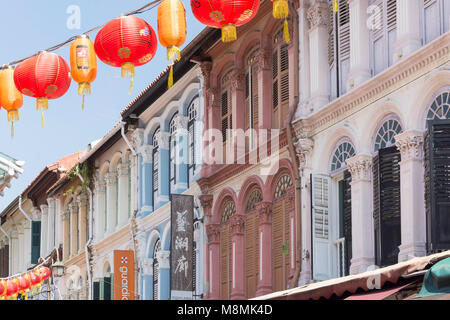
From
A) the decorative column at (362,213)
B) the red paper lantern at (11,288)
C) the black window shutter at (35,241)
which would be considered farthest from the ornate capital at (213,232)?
the black window shutter at (35,241)

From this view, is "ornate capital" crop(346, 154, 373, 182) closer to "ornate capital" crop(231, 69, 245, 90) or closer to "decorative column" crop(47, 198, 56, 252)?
"ornate capital" crop(231, 69, 245, 90)

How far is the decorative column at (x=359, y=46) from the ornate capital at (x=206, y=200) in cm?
556

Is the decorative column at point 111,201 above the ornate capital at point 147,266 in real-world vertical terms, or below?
above

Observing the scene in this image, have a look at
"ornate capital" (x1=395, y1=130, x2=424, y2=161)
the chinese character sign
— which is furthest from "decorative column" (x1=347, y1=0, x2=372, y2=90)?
the chinese character sign

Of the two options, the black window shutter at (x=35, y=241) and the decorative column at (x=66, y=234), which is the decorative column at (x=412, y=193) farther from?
the black window shutter at (x=35, y=241)

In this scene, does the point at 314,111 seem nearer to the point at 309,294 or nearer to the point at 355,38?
the point at 355,38

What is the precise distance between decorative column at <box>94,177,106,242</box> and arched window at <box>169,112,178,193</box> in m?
4.94

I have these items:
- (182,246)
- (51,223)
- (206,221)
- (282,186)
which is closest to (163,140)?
(206,221)

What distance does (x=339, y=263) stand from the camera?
53.0 ft

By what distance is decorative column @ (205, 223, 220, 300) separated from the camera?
20.2 meters

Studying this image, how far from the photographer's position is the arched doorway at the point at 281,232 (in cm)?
1748

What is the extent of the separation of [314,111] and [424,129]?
121 inches

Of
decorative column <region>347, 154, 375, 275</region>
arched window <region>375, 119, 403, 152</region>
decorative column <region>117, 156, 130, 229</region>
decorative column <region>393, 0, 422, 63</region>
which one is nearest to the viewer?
decorative column <region>393, 0, 422, 63</region>

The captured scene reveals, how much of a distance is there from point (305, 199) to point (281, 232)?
129 cm
